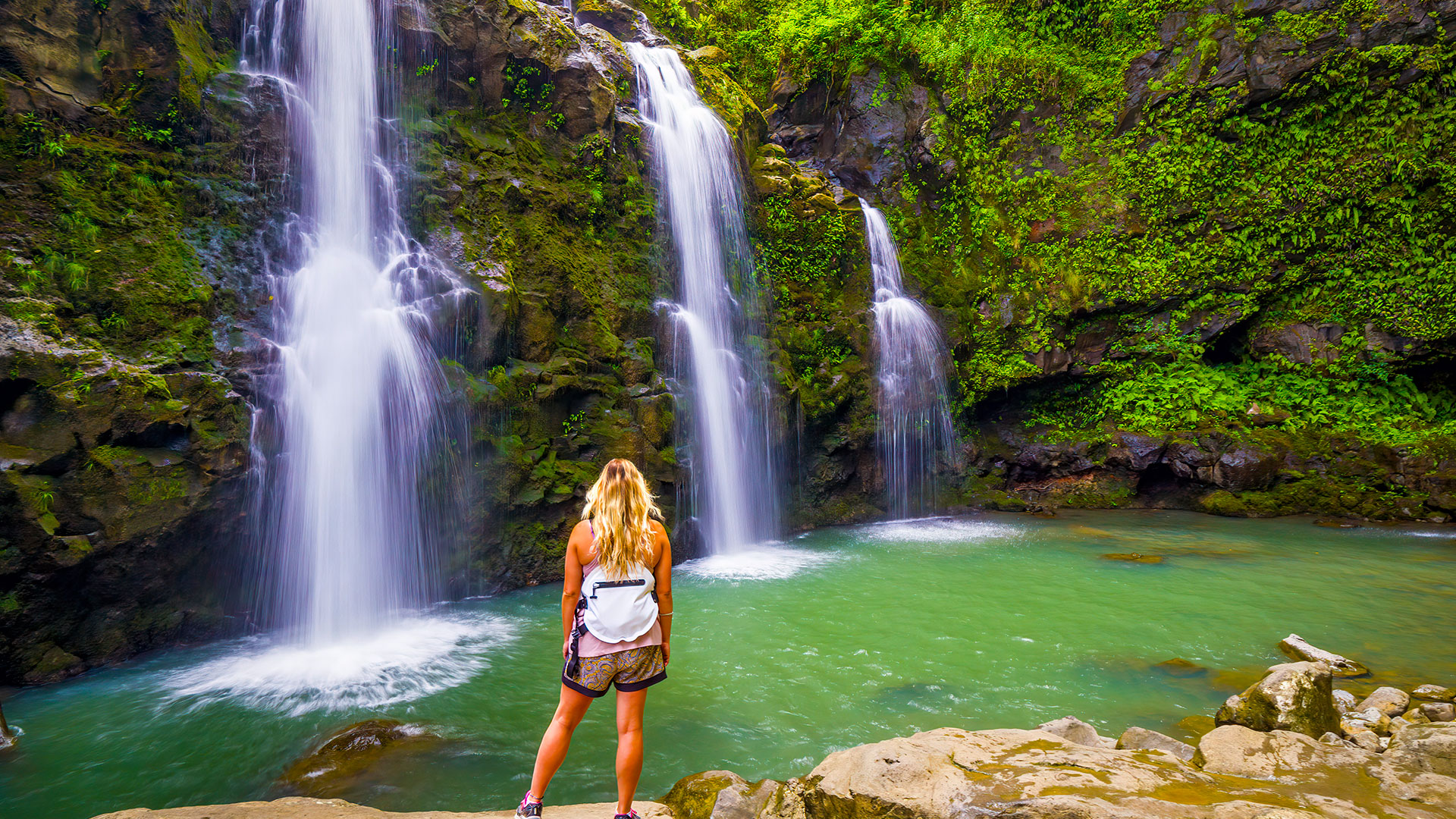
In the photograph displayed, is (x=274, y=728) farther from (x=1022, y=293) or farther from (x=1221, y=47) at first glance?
(x=1221, y=47)

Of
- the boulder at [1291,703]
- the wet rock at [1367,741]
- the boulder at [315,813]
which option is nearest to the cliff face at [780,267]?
the boulder at [315,813]

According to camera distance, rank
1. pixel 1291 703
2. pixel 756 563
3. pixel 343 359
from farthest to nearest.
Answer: pixel 756 563
pixel 343 359
pixel 1291 703

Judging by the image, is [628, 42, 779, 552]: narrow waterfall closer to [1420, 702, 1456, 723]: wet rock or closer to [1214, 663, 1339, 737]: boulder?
[1214, 663, 1339, 737]: boulder

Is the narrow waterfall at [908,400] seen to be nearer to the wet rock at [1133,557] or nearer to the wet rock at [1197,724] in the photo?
the wet rock at [1133,557]

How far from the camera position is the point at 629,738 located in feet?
10.2

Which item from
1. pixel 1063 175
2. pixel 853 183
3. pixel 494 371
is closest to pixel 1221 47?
pixel 1063 175

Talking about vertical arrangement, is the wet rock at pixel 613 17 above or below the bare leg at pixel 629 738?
above

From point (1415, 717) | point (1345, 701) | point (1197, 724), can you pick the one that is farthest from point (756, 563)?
point (1415, 717)

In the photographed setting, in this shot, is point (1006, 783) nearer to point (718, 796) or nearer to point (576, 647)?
point (718, 796)

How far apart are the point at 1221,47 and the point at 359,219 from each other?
19040 millimetres

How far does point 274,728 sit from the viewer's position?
5047 mm

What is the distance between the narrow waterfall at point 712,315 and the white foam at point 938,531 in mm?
2317

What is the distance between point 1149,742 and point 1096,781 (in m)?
1.45

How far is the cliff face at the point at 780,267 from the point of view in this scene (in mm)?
6406
